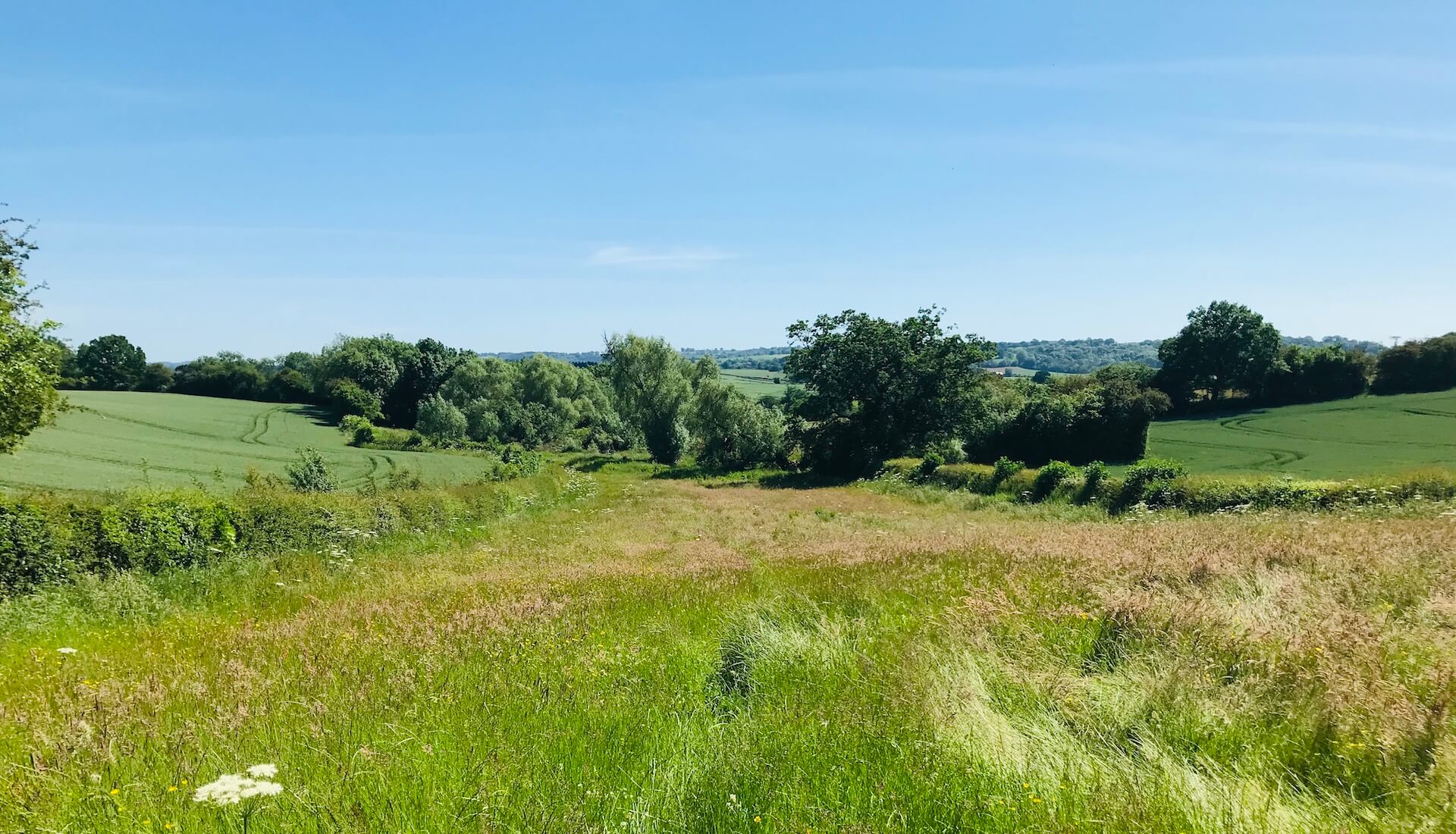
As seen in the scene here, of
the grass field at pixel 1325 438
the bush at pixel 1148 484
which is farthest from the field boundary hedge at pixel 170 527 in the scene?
the grass field at pixel 1325 438

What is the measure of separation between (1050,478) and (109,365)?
373 feet

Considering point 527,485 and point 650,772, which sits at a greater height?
point 650,772

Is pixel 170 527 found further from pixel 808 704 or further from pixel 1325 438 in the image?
pixel 1325 438

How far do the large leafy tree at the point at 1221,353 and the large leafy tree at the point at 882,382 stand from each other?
126 feet

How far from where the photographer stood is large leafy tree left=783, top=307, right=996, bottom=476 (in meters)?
47.7

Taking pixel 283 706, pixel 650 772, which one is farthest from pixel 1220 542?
pixel 283 706

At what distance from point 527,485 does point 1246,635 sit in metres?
29.5

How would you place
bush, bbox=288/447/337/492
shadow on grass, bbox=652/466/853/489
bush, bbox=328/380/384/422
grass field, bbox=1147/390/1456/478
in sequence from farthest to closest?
bush, bbox=328/380/384/422
shadow on grass, bbox=652/466/853/489
grass field, bbox=1147/390/1456/478
bush, bbox=288/447/337/492

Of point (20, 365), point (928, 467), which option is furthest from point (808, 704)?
point (928, 467)

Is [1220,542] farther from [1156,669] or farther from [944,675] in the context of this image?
[944,675]

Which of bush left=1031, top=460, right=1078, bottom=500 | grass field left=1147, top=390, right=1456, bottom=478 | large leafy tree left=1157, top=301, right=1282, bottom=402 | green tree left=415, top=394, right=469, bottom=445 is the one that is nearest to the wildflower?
bush left=1031, top=460, right=1078, bottom=500

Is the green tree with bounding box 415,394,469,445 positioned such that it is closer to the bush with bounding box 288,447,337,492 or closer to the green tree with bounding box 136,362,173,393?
the green tree with bounding box 136,362,173,393

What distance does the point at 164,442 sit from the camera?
40625 mm

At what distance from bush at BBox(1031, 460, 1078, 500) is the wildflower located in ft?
104
